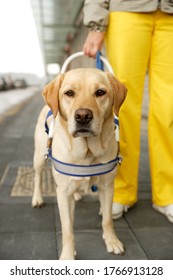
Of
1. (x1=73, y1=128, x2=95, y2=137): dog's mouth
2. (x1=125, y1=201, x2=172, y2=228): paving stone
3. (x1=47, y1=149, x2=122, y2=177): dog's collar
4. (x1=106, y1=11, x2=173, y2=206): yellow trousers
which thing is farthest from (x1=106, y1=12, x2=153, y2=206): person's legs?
(x1=73, y1=128, x2=95, y2=137): dog's mouth

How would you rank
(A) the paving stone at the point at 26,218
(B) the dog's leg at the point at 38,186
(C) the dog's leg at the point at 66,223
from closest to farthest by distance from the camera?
1. (C) the dog's leg at the point at 66,223
2. (A) the paving stone at the point at 26,218
3. (B) the dog's leg at the point at 38,186

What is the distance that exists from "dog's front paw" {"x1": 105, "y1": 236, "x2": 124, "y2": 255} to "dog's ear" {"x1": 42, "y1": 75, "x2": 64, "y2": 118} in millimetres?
926

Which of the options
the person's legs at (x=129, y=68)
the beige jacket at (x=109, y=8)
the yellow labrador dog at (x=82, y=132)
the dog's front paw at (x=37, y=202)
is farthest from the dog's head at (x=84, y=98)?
the dog's front paw at (x=37, y=202)

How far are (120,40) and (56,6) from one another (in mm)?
16707

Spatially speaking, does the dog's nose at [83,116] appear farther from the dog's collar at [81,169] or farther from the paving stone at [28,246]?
the paving stone at [28,246]

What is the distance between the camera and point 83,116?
66.9 inches

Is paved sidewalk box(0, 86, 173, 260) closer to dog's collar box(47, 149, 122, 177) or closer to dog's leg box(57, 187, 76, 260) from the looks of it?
dog's leg box(57, 187, 76, 260)

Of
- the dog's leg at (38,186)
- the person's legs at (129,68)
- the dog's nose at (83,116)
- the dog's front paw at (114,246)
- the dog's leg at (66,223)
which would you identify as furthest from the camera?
the dog's leg at (38,186)

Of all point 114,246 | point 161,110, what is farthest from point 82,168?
point 161,110

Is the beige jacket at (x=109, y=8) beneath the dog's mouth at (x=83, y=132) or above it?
above

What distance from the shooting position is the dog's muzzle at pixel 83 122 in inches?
66.7
